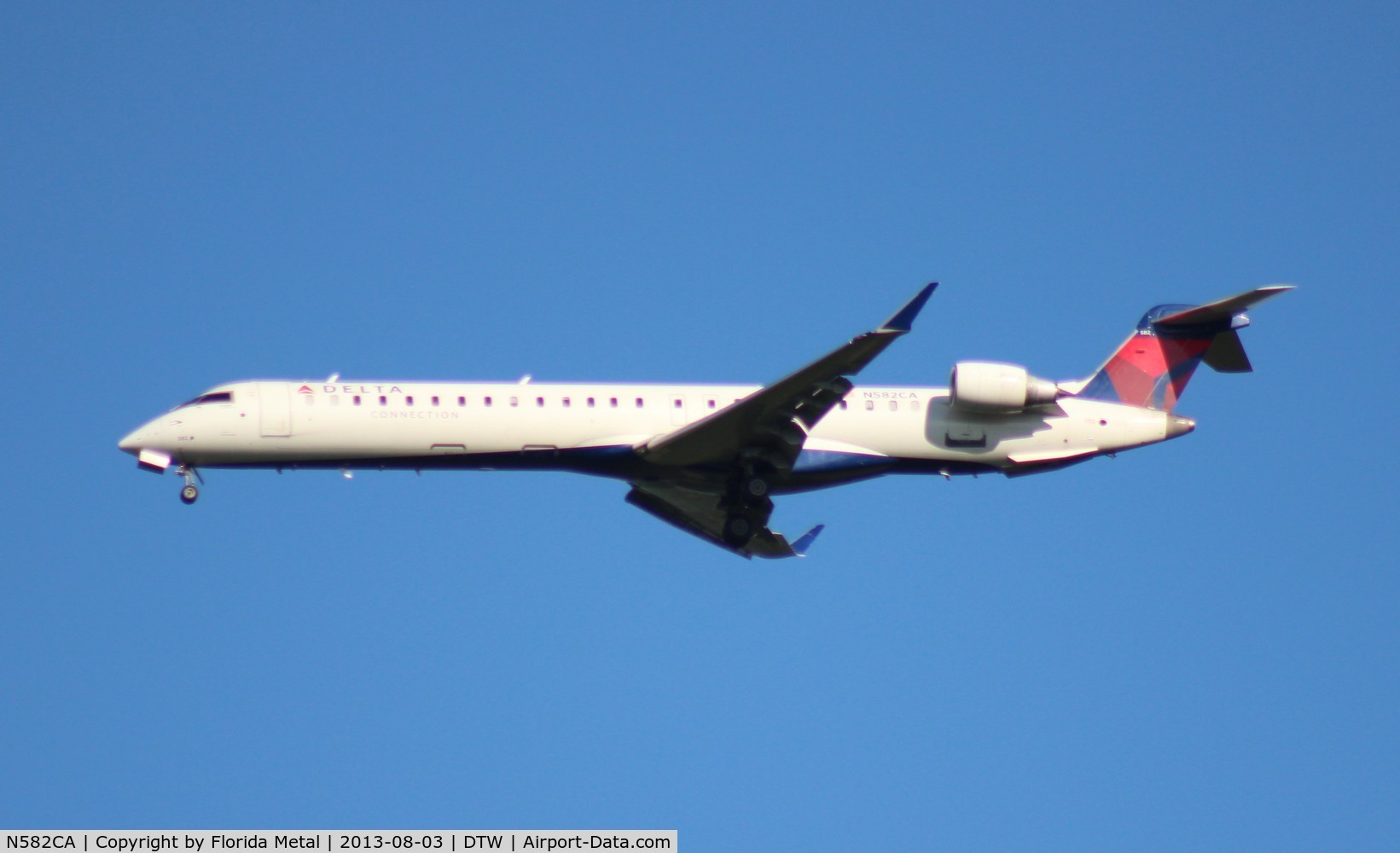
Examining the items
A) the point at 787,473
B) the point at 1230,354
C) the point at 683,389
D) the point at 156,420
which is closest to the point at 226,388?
the point at 156,420

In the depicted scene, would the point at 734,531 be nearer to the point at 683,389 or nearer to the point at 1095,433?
the point at 683,389

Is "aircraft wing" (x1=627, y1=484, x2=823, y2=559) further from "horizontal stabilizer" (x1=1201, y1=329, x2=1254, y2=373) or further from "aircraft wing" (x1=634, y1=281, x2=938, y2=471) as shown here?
"horizontal stabilizer" (x1=1201, y1=329, x2=1254, y2=373)

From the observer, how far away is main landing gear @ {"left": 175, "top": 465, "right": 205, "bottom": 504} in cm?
2969

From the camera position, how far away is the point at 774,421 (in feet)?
96.7

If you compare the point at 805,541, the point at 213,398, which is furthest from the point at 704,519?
the point at 213,398

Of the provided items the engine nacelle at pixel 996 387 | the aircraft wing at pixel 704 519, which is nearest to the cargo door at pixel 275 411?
the aircraft wing at pixel 704 519

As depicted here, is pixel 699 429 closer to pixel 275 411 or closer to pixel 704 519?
pixel 704 519

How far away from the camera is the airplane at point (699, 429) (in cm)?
2952

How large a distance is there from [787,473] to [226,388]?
391 inches

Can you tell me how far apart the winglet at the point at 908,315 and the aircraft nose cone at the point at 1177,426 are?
8048 millimetres

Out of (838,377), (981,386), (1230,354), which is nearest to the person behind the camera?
(838,377)

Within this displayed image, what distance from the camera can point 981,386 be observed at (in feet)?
101

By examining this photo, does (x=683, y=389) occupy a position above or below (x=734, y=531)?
above

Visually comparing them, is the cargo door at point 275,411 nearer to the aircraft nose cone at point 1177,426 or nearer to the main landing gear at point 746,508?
the main landing gear at point 746,508
